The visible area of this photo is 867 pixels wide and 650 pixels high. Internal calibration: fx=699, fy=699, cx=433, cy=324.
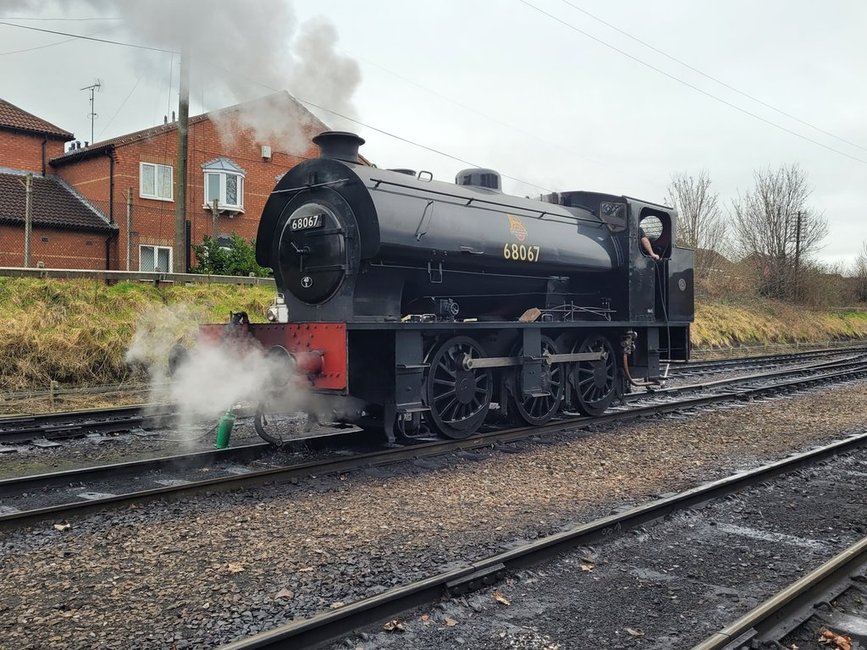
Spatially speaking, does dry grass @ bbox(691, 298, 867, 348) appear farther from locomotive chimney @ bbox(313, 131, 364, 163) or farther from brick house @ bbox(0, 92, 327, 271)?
locomotive chimney @ bbox(313, 131, 364, 163)

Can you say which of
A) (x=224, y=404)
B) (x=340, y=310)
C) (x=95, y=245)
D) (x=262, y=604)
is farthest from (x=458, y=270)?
(x=95, y=245)

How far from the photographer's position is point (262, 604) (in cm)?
362

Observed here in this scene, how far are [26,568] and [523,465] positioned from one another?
14.6 ft

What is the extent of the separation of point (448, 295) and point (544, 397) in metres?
2.07

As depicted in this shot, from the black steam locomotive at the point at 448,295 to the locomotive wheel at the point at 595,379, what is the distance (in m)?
0.02

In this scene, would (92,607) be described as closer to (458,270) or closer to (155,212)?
(458,270)

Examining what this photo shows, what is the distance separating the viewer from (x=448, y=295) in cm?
840

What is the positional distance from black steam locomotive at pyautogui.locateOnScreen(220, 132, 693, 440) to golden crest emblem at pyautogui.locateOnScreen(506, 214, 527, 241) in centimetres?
2

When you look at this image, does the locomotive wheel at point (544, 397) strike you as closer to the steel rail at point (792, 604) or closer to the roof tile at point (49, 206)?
the steel rail at point (792, 604)

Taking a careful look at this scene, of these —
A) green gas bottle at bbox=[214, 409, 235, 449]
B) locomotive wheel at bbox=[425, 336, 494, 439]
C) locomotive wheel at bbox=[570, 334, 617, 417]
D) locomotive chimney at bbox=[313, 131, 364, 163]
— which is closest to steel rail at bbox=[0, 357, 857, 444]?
green gas bottle at bbox=[214, 409, 235, 449]

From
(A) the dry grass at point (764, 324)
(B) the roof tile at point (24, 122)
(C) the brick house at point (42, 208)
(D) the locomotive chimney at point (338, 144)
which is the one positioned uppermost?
(B) the roof tile at point (24, 122)

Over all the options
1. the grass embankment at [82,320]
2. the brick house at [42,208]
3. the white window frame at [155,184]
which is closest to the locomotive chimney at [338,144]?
the grass embankment at [82,320]

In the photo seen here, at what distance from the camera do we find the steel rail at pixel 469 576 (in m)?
3.16

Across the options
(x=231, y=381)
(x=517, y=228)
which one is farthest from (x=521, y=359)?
(x=231, y=381)
